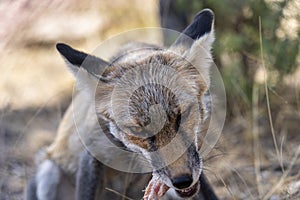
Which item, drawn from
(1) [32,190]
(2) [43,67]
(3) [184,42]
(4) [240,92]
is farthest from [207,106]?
(2) [43,67]

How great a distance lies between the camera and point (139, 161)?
6078 millimetres

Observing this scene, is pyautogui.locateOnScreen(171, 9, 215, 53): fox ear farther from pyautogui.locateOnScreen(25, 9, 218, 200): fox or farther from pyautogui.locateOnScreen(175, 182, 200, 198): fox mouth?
pyautogui.locateOnScreen(175, 182, 200, 198): fox mouth

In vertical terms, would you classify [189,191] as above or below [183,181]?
below

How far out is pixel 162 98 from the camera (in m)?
5.36

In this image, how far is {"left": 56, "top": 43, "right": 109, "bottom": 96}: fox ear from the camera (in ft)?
18.6

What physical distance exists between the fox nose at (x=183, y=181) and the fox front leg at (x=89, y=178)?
5.73ft

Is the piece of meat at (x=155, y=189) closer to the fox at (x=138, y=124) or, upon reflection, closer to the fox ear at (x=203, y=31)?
the fox at (x=138, y=124)

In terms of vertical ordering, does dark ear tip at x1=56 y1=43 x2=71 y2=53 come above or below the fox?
above

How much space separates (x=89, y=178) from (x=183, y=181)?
6.03ft

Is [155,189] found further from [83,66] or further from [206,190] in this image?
[83,66]

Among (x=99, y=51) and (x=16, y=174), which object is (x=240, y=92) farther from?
(x=16, y=174)

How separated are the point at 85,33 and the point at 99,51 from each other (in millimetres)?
5126

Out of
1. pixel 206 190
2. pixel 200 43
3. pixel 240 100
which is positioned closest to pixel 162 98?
pixel 200 43

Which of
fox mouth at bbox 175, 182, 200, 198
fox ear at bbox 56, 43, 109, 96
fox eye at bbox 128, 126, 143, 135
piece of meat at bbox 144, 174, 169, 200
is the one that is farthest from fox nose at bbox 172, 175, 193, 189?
fox ear at bbox 56, 43, 109, 96
